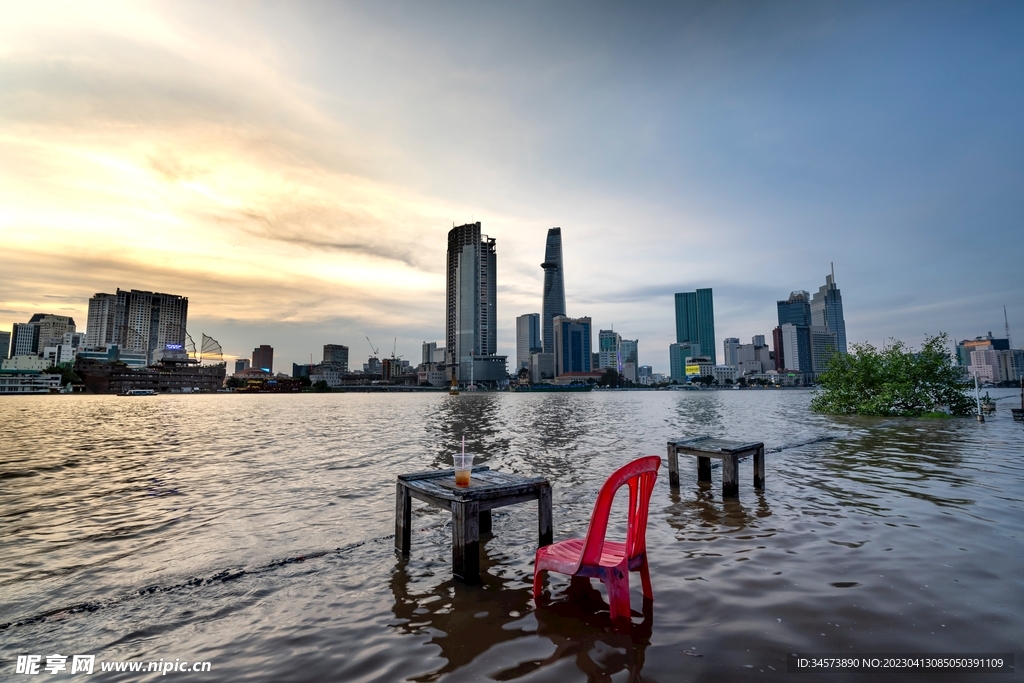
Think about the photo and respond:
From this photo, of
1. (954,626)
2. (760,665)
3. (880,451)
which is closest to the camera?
(760,665)

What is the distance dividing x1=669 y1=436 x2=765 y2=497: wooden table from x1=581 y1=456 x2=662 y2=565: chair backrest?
736 centimetres

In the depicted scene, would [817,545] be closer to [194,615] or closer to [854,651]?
[854,651]

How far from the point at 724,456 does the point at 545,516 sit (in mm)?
6526

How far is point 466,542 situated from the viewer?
6.96 m

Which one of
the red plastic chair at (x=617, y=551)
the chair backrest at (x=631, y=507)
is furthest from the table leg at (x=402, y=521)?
the chair backrest at (x=631, y=507)

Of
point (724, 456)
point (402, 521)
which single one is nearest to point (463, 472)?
point (402, 521)

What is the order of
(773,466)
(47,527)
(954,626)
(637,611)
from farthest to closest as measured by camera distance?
(773,466), (47,527), (637,611), (954,626)

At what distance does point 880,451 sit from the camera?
19734 millimetres

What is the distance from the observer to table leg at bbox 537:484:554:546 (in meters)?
7.89

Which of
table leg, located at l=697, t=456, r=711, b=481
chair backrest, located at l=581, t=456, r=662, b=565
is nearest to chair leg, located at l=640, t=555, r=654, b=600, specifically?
chair backrest, located at l=581, t=456, r=662, b=565

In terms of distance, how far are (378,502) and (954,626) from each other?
1138cm

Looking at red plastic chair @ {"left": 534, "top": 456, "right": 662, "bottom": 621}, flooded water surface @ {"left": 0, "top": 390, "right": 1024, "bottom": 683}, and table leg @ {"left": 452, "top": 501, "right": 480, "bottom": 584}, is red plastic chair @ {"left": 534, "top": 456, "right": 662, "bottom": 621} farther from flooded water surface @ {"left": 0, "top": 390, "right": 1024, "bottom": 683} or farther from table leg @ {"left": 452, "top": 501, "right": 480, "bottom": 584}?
table leg @ {"left": 452, "top": 501, "right": 480, "bottom": 584}

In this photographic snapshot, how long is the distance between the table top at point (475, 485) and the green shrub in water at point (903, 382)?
42139 millimetres

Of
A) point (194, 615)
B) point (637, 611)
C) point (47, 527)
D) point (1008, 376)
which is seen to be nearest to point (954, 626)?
point (637, 611)
